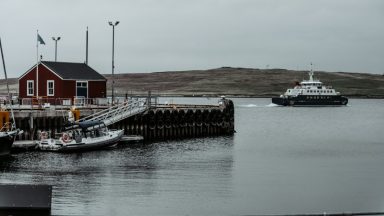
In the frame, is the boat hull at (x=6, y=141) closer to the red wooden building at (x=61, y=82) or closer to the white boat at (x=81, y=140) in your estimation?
the white boat at (x=81, y=140)

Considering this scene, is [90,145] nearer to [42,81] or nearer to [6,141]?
[6,141]

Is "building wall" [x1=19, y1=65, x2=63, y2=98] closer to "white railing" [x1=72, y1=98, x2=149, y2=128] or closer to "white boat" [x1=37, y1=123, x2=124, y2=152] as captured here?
"white railing" [x1=72, y1=98, x2=149, y2=128]

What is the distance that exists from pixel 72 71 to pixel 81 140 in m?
16.9

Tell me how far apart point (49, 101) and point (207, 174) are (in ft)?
93.6

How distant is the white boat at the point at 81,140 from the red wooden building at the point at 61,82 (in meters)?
12.2

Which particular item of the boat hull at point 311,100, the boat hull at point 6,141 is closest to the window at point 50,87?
the boat hull at point 6,141

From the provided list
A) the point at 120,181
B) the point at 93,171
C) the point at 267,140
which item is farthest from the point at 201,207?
the point at 267,140

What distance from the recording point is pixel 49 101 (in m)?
66.1

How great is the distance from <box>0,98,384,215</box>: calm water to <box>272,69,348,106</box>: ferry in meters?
104

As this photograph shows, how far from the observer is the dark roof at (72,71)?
66825mm

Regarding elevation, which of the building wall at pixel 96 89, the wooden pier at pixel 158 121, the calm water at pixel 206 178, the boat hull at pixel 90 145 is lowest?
the calm water at pixel 206 178

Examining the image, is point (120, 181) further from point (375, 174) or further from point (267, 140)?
point (267, 140)

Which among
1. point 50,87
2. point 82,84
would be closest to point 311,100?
point 82,84

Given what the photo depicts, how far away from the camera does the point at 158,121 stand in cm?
6681
